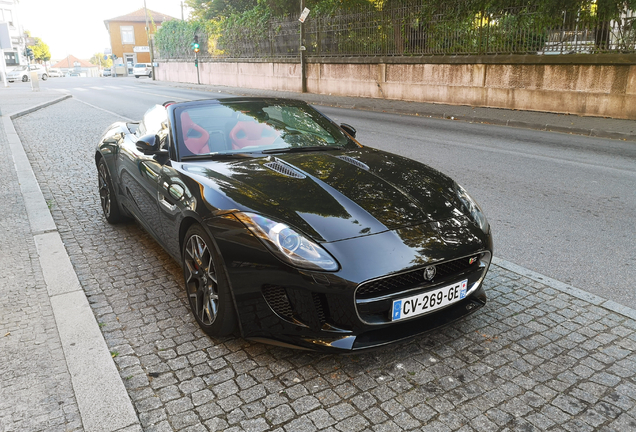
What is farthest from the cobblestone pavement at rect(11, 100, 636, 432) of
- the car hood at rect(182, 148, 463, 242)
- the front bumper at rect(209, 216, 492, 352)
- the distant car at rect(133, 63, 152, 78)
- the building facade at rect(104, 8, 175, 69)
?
the building facade at rect(104, 8, 175, 69)

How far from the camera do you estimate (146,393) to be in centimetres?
269

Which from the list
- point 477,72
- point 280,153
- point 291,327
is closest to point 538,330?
point 291,327

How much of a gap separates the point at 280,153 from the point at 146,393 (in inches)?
76.6

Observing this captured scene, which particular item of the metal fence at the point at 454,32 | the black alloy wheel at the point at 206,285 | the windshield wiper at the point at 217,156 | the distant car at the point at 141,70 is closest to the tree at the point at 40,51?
the distant car at the point at 141,70

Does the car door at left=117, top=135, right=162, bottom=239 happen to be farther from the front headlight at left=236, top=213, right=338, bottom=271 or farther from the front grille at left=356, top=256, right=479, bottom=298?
the front grille at left=356, top=256, right=479, bottom=298

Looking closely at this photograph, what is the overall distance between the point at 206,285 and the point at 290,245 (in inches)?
29.6

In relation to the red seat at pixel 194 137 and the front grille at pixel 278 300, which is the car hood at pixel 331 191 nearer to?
the red seat at pixel 194 137

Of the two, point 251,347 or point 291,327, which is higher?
point 291,327

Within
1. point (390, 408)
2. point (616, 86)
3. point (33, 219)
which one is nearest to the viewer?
point (390, 408)

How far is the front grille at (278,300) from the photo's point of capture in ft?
9.02

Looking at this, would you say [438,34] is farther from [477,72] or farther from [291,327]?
[291,327]

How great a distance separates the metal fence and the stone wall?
19.6 inches

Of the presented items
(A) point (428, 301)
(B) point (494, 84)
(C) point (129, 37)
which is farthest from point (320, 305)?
(C) point (129, 37)

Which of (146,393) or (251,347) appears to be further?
(251,347)
